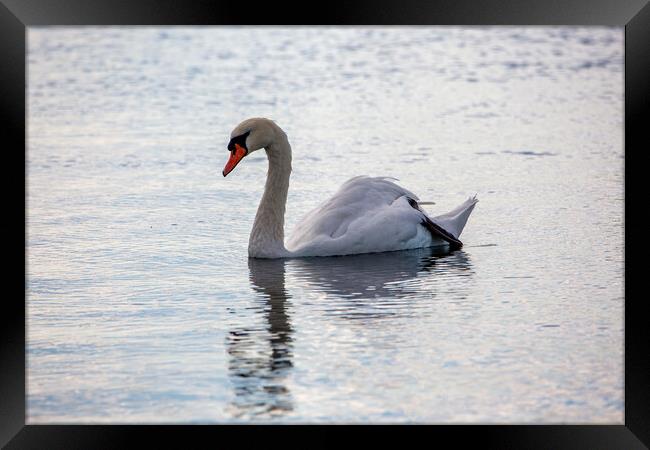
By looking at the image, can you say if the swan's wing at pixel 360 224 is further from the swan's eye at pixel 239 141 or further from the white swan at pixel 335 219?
the swan's eye at pixel 239 141

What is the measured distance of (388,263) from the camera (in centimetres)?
1035

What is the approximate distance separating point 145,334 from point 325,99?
10.5m

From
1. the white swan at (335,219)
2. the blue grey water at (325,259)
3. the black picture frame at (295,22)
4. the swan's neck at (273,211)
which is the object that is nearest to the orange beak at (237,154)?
the white swan at (335,219)

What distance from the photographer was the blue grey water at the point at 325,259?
23.1 ft

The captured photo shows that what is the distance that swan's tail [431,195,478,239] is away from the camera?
1098 cm

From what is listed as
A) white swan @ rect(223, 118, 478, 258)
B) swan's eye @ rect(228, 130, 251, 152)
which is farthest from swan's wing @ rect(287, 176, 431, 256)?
swan's eye @ rect(228, 130, 251, 152)

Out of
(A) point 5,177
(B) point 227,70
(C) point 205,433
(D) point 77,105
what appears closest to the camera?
(C) point 205,433

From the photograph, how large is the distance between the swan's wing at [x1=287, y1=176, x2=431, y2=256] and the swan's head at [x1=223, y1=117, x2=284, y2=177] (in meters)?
0.71

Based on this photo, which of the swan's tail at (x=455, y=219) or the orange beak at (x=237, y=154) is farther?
the swan's tail at (x=455, y=219)

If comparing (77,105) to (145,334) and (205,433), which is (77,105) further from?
(205,433)

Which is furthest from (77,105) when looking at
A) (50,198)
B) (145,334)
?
(145,334)

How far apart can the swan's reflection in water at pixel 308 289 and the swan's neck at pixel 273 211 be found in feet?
0.35

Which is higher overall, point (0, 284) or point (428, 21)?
point (428, 21)

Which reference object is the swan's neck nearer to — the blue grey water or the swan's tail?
the blue grey water
